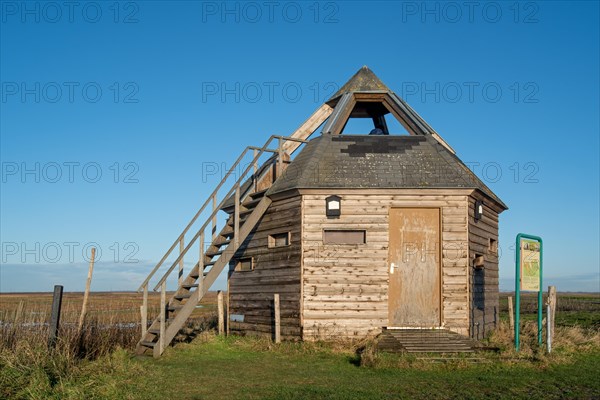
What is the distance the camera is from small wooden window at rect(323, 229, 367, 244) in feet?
56.3

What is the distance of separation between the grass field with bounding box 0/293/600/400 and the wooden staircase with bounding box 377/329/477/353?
506mm

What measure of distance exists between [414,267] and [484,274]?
309 centimetres

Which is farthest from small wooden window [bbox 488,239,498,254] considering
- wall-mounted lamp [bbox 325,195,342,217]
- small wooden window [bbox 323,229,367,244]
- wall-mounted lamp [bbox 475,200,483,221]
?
wall-mounted lamp [bbox 325,195,342,217]

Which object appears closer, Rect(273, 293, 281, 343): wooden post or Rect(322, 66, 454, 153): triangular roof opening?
Rect(273, 293, 281, 343): wooden post

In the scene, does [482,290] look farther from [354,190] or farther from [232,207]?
[232,207]

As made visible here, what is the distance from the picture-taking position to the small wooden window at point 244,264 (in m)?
19.9

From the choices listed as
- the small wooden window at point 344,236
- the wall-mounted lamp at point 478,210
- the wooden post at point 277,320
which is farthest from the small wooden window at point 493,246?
the wooden post at point 277,320

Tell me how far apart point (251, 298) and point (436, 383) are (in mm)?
8664

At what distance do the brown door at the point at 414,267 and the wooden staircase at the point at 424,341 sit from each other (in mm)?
553

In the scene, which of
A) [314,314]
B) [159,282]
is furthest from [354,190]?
[159,282]

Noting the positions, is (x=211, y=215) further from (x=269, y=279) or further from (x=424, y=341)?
(x=424, y=341)

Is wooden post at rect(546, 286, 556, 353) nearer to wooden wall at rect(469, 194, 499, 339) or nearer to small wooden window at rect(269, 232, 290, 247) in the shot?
wooden wall at rect(469, 194, 499, 339)

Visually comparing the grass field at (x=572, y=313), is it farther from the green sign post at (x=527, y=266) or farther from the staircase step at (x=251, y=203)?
the staircase step at (x=251, y=203)

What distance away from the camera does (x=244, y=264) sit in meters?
20.3
